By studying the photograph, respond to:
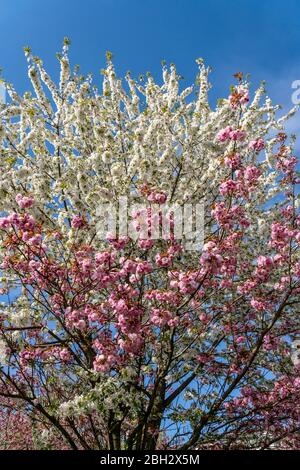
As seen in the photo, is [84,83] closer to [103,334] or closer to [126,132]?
[126,132]

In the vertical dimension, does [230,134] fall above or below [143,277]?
above

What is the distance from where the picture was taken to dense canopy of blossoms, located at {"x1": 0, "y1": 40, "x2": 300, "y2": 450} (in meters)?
7.57

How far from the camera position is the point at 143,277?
803 centimetres

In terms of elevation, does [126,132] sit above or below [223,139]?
above

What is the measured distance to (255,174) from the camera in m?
8.09

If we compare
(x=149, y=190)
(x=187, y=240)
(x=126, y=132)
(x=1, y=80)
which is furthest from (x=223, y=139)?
(x=1, y=80)

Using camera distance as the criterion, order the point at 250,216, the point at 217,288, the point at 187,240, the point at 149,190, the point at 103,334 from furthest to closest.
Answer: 1. the point at 250,216
2. the point at 187,240
3. the point at 217,288
4. the point at 103,334
5. the point at 149,190

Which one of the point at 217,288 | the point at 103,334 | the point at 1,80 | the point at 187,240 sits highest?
the point at 1,80

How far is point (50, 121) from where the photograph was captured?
11.0 m

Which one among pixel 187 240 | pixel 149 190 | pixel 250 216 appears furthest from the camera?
pixel 250 216

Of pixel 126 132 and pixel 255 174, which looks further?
pixel 126 132

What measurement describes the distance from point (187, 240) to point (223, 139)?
2.66 m

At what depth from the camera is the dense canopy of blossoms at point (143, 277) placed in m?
7.57

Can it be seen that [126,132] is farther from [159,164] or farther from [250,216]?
[250,216]
